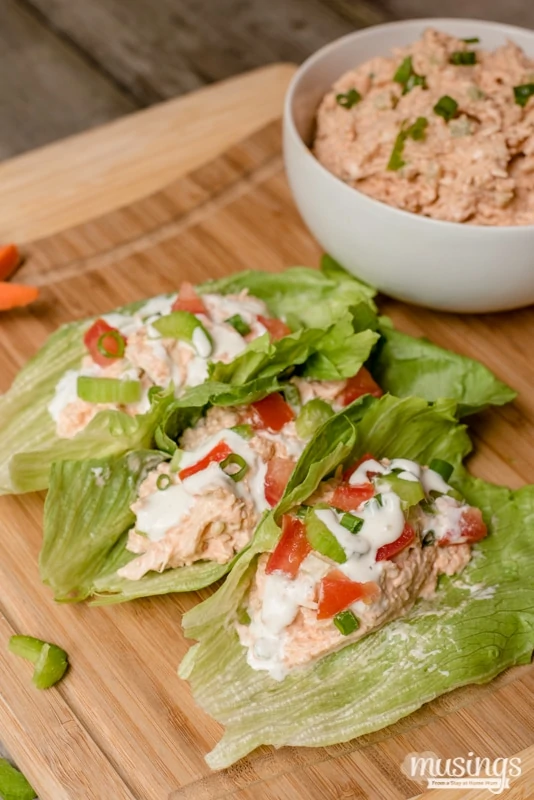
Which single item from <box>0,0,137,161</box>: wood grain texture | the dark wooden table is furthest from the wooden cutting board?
the dark wooden table

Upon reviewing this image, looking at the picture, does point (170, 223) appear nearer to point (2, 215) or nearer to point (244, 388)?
point (2, 215)

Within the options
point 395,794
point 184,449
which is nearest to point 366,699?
point 395,794

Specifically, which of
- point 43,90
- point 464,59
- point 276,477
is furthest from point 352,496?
point 43,90

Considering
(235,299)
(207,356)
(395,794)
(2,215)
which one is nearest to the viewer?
(395,794)

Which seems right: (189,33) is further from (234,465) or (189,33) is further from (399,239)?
(234,465)

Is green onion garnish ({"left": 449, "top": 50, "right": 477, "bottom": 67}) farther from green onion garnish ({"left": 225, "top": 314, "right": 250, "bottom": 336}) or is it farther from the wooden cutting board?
green onion garnish ({"left": 225, "top": 314, "right": 250, "bottom": 336})

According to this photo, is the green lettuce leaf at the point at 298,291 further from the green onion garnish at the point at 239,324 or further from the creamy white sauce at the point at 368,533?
the creamy white sauce at the point at 368,533
